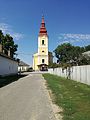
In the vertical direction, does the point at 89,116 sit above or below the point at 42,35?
below

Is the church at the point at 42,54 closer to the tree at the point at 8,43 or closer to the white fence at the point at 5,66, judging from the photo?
the tree at the point at 8,43

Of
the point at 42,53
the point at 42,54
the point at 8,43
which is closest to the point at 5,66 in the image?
the point at 8,43

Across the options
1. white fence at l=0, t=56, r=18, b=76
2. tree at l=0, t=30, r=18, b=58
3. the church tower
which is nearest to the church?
the church tower

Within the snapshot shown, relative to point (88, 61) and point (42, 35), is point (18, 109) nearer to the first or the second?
point (88, 61)

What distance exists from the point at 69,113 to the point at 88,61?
2814 cm

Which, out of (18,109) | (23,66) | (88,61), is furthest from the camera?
(23,66)

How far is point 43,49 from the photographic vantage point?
397 ft

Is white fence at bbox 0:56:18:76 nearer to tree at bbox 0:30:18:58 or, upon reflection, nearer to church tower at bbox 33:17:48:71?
tree at bbox 0:30:18:58

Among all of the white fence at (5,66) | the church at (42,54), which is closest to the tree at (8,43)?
the white fence at (5,66)

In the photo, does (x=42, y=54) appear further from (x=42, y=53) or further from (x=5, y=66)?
(x=5, y=66)

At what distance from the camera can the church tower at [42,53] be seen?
119812 millimetres

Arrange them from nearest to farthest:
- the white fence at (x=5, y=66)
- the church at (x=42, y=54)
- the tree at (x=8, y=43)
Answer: the white fence at (x=5, y=66) < the tree at (x=8, y=43) < the church at (x=42, y=54)

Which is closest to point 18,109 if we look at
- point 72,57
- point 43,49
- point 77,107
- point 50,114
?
point 50,114

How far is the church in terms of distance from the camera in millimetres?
119812
